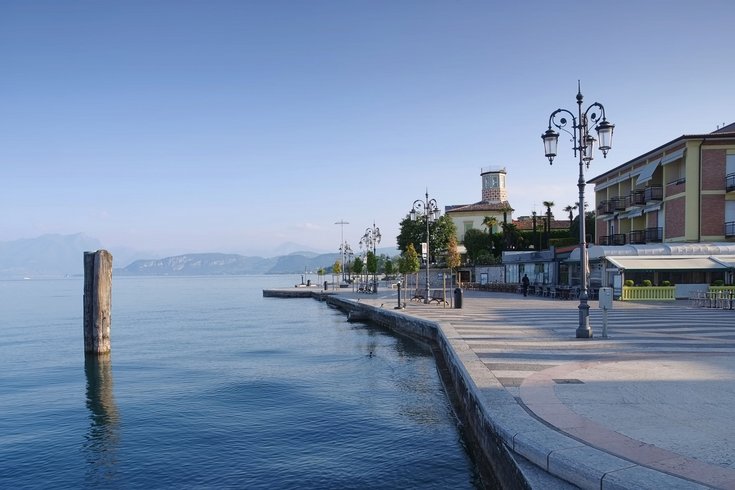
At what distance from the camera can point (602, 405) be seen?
7.92m

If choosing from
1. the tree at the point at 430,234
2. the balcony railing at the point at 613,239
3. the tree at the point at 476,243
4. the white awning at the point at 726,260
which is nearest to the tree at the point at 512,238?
the tree at the point at 476,243

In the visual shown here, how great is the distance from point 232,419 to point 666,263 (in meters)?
30.0

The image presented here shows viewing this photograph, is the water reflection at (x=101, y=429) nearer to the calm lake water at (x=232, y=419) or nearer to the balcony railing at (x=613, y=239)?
the calm lake water at (x=232, y=419)

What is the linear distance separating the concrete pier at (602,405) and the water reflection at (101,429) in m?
6.68

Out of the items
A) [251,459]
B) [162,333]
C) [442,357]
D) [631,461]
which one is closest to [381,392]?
[442,357]

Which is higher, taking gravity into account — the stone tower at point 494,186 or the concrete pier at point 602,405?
the stone tower at point 494,186

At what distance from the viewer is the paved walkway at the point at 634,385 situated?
5.91m

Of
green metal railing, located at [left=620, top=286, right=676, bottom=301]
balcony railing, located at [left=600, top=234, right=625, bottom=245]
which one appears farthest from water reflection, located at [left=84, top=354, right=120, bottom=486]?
balcony railing, located at [left=600, top=234, right=625, bottom=245]

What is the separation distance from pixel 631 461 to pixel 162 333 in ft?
103

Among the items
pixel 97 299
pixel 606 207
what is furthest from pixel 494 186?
pixel 97 299

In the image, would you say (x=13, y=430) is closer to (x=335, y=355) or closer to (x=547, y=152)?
(x=335, y=355)

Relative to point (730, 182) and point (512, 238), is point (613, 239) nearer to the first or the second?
Answer: point (730, 182)

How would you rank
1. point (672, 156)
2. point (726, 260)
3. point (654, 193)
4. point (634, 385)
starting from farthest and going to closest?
point (654, 193)
point (672, 156)
point (726, 260)
point (634, 385)

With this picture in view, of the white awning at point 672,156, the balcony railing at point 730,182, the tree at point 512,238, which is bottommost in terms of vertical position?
the tree at point 512,238
